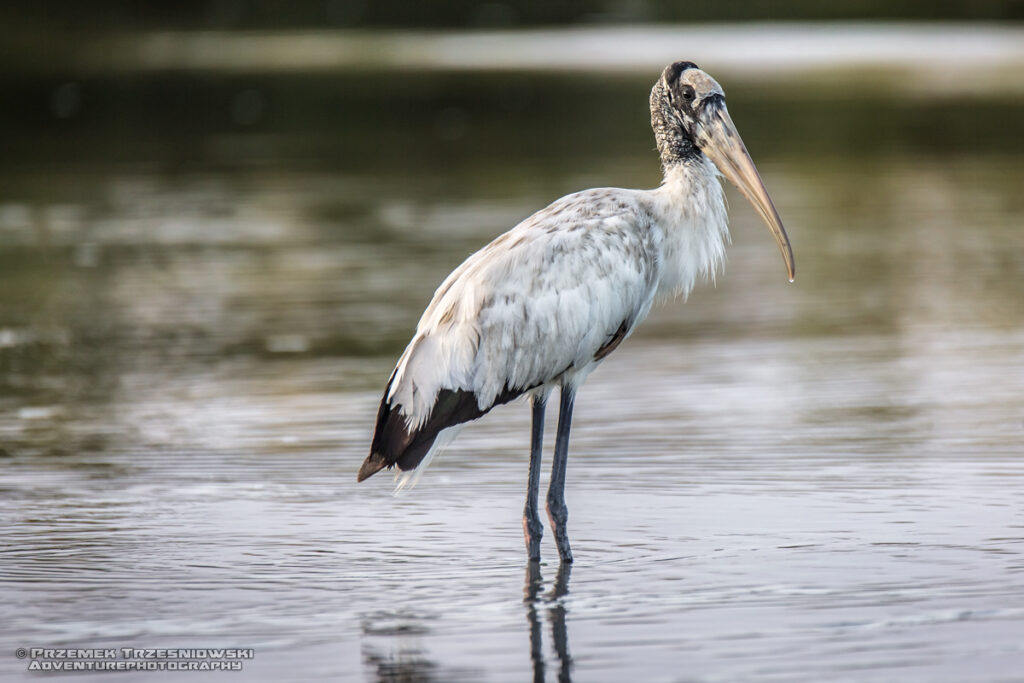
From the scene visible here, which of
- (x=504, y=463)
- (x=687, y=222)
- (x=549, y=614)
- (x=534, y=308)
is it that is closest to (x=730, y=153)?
(x=687, y=222)

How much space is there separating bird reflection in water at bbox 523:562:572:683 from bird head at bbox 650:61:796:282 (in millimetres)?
1601

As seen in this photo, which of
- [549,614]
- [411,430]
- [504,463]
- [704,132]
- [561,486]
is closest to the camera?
[549,614]

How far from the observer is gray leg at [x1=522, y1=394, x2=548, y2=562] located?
7262 millimetres

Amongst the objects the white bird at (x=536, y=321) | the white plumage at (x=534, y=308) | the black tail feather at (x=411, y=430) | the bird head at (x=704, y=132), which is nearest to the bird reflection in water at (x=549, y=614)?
the white bird at (x=536, y=321)

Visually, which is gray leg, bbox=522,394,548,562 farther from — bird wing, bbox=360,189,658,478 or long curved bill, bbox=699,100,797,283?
long curved bill, bbox=699,100,797,283

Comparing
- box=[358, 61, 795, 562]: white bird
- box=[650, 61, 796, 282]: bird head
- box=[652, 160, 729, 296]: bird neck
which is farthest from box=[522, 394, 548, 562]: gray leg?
box=[650, 61, 796, 282]: bird head

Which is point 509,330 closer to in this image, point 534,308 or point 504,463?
point 534,308

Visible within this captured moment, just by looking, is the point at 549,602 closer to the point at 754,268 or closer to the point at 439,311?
the point at 439,311

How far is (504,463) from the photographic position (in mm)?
8820

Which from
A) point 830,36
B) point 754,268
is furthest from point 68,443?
point 830,36

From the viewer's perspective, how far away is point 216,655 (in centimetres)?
621

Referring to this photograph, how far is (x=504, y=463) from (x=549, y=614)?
2334 mm

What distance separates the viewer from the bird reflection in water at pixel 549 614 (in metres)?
5.96

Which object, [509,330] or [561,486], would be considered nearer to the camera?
[509,330]
